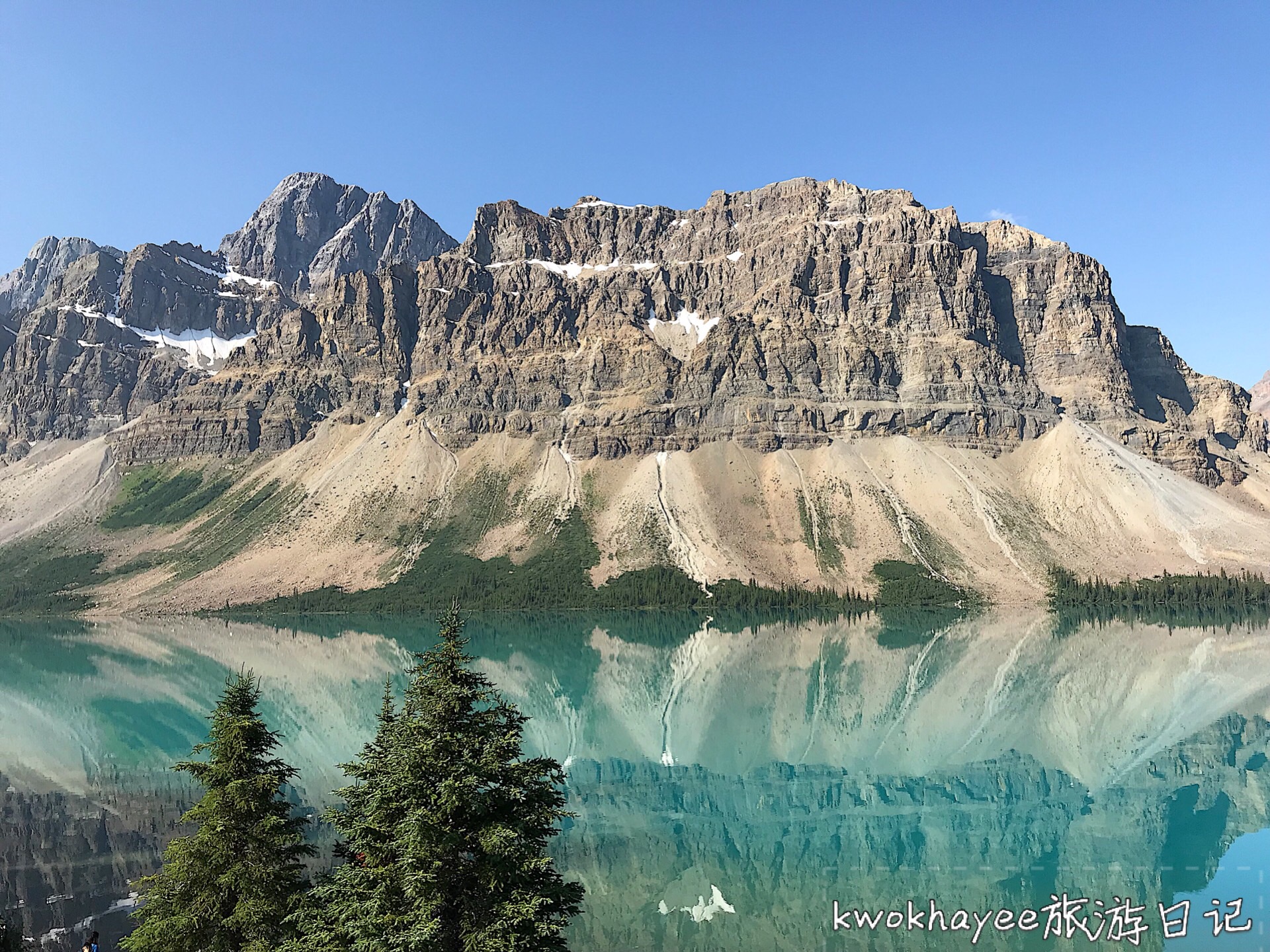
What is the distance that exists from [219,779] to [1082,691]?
81508mm

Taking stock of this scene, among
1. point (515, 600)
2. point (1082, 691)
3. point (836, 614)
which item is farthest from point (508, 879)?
point (515, 600)

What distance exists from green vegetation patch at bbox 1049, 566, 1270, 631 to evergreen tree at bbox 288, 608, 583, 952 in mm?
152631

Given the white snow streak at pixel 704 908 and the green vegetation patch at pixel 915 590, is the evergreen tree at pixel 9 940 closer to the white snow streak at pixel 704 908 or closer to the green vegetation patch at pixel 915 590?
the white snow streak at pixel 704 908

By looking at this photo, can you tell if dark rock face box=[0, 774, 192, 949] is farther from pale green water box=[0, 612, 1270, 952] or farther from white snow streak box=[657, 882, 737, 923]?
white snow streak box=[657, 882, 737, 923]

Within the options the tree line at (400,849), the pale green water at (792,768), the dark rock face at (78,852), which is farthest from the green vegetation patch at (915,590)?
the tree line at (400,849)

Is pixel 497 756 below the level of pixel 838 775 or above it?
above

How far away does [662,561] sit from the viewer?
19988 centimetres

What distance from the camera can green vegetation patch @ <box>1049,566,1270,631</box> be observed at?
155250mm

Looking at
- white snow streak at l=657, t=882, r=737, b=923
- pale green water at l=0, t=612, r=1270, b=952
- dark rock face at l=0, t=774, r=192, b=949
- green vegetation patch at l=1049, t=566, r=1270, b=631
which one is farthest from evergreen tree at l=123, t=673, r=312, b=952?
green vegetation patch at l=1049, t=566, r=1270, b=631

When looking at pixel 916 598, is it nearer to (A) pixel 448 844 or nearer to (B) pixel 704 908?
(B) pixel 704 908

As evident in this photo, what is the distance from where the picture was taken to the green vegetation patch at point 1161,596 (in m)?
155

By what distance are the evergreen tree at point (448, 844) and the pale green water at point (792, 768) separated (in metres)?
17.6

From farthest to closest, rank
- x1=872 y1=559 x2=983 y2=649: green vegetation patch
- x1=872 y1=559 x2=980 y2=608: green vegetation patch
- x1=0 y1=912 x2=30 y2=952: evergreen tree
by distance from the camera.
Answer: x1=872 y1=559 x2=980 y2=608: green vegetation patch → x1=872 y1=559 x2=983 y2=649: green vegetation patch → x1=0 y1=912 x2=30 y2=952: evergreen tree

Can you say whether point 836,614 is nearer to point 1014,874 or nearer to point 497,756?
point 1014,874
